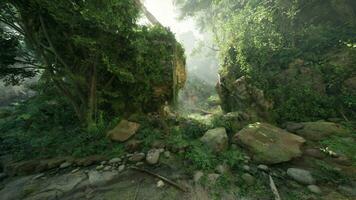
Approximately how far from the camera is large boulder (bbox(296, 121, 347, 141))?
14.4 ft

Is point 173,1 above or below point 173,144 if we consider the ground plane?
above

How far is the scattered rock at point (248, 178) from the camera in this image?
3.32m

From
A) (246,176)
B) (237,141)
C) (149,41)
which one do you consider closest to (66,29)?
(149,41)

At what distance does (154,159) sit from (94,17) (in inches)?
160

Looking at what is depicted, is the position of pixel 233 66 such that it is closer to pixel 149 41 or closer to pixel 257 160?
pixel 149 41

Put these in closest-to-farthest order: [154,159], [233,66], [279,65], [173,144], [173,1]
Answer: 1. [154,159]
2. [173,144]
3. [279,65]
4. [233,66]
5. [173,1]

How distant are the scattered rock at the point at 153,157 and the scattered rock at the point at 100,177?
0.83 m

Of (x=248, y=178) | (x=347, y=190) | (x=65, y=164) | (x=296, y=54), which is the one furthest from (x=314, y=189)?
(x=296, y=54)

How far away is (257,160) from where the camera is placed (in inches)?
153

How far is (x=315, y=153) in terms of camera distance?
3.87 metres

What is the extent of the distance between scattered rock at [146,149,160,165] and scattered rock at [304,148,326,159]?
3.63 meters

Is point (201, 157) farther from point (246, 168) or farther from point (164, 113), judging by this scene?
point (164, 113)

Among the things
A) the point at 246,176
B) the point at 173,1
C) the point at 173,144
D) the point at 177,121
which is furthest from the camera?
the point at 173,1

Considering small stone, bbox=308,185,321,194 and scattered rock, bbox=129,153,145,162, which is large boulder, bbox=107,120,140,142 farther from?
small stone, bbox=308,185,321,194
